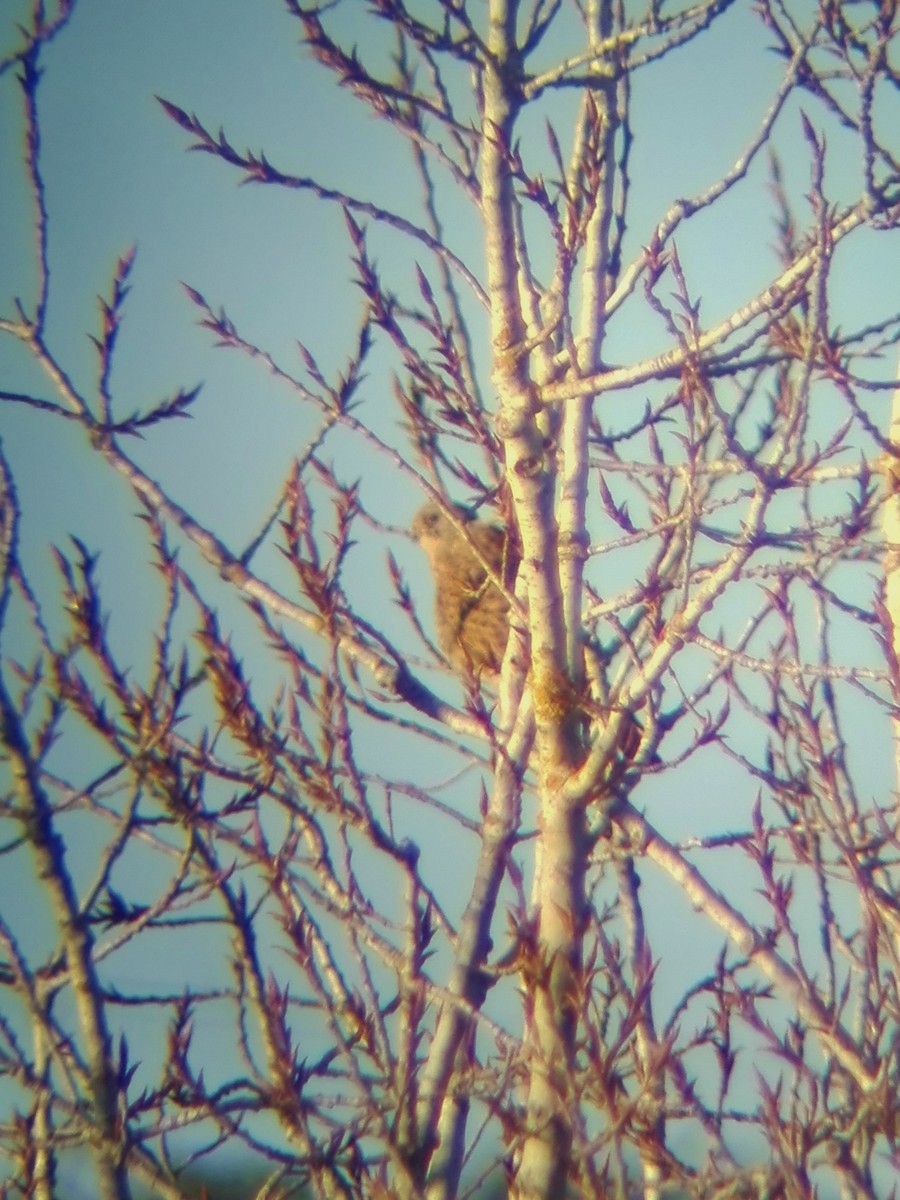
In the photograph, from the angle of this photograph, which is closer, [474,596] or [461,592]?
[474,596]

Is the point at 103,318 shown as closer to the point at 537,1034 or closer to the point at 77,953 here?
the point at 77,953

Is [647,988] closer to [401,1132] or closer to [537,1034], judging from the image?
[537,1034]

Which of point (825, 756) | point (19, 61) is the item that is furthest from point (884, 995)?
point (19, 61)

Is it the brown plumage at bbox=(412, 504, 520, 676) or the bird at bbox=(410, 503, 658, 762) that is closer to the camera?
the bird at bbox=(410, 503, 658, 762)

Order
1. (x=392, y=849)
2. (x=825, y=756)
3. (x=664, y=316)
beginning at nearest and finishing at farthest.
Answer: (x=664, y=316), (x=392, y=849), (x=825, y=756)

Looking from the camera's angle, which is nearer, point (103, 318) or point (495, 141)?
point (495, 141)

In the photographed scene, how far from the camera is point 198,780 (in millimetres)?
2277

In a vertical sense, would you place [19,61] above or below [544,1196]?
above

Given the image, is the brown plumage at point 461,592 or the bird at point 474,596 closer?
the bird at point 474,596

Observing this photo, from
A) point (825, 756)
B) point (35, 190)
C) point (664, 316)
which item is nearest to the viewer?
point (664, 316)

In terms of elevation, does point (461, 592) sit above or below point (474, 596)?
above

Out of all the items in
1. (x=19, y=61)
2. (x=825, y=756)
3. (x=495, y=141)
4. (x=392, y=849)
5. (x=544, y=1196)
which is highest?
(x=19, y=61)

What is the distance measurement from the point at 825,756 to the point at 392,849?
1436mm

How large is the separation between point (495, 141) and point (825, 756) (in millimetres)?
1884
